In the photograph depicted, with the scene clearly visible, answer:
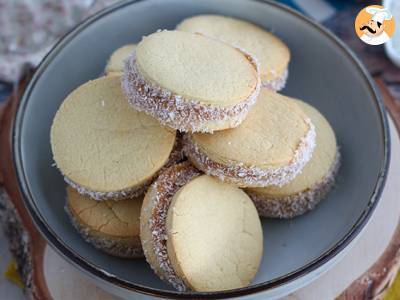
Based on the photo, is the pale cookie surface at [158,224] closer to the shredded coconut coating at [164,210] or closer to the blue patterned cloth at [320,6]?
the shredded coconut coating at [164,210]

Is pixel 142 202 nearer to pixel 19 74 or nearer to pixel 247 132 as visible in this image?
pixel 247 132

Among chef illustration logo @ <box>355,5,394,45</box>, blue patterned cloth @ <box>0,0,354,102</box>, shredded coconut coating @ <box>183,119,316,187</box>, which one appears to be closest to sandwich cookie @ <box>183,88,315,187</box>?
shredded coconut coating @ <box>183,119,316,187</box>

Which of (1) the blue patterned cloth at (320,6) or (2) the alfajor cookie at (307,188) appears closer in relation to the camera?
(2) the alfajor cookie at (307,188)

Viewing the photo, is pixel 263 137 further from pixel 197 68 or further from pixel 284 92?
pixel 284 92


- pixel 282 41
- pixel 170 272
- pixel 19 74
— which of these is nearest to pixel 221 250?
pixel 170 272

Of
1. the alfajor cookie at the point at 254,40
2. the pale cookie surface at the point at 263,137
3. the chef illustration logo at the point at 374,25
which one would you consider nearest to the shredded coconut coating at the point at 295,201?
the pale cookie surface at the point at 263,137

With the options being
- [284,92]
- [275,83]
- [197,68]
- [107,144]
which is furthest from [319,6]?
[107,144]
